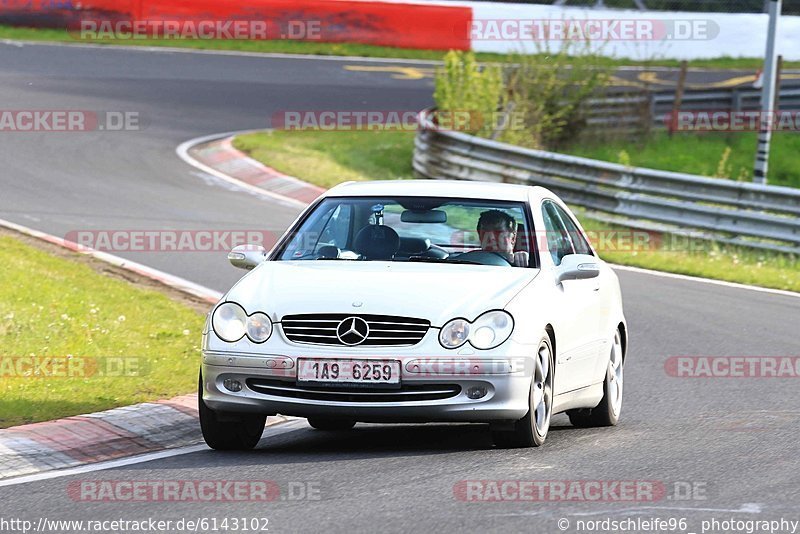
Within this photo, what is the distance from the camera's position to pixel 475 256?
8.93 metres

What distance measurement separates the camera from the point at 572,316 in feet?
29.3

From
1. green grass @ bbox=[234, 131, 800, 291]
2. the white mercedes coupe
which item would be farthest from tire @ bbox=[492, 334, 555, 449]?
green grass @ bbox=[234, 131, 800, 291]

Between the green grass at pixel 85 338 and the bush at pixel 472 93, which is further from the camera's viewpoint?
the bush at pixel 472 93

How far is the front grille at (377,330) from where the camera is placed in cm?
786

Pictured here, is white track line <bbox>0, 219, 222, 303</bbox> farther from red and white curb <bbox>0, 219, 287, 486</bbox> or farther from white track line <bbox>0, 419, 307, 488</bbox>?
white track line <bbox>0, 419, 307, 488</bbox>

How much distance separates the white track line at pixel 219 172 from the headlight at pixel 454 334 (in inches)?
509

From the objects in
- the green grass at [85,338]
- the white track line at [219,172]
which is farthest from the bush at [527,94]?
the green grass at [85,338]

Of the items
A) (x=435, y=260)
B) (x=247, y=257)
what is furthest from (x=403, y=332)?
(x=247, y=257)

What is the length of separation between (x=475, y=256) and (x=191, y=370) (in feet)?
9.21

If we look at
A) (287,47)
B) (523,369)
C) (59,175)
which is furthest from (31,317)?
(287,47)

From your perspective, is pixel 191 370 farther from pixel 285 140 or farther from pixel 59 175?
pixel 285 140

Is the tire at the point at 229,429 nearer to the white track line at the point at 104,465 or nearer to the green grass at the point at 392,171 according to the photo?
the white track line at the point at 104,465

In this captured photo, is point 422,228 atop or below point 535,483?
atop

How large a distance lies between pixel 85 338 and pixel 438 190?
3563 mm
